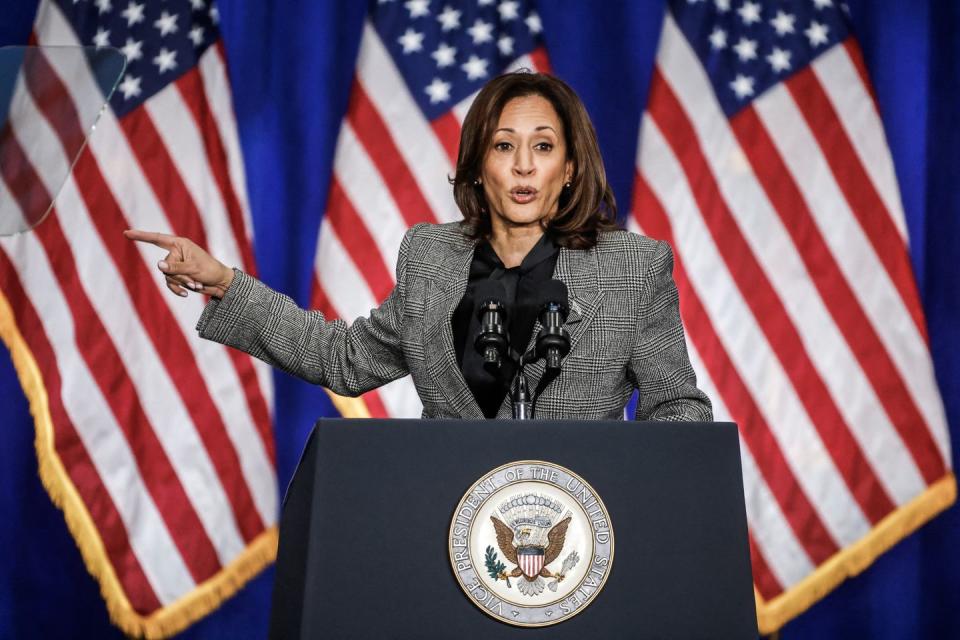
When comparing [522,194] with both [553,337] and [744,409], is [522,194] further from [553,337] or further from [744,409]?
[744,409]

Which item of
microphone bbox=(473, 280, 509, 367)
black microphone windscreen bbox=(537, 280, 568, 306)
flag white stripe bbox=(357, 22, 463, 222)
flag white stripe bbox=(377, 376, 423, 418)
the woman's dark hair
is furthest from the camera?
flag white stripe bbox=(357, 22, 463, 222)

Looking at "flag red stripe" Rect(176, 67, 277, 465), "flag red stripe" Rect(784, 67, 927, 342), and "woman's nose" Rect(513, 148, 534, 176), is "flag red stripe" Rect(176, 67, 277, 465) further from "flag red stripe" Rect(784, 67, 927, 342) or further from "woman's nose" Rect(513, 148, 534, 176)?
"flag red stripe" Rect(784, 67, 927, 342)

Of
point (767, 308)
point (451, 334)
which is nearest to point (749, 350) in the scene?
point (767, 308)

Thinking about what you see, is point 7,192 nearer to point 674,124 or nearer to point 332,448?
point 332,448

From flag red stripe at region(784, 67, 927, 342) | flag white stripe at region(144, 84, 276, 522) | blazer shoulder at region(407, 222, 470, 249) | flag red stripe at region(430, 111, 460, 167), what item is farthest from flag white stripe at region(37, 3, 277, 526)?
flag red stripe at region(784, 67, 927, 342)

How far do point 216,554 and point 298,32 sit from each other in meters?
1.63

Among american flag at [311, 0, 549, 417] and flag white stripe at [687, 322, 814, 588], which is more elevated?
american flag at [311, 0, 549, 417]

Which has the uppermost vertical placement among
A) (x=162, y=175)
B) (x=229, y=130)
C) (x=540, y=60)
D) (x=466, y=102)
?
(x=540, y=60)

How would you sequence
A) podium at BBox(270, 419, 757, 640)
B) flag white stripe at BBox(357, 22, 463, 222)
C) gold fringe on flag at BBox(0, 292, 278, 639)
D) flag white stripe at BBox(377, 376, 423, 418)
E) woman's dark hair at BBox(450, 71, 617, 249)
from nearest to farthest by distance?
podium at BBox(270, 419, 757, 640) → woman's dark hair at BBox(450, 71, 617, 249) → gold fringe on flag at BBox(0, 292, 278, 639) → flag white stripe at BBox(377, 376, 423, 418) → flag white stripe at BBox(357, 22, 463, 222)

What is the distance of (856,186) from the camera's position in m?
3.15

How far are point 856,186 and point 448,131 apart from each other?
4.16 feet

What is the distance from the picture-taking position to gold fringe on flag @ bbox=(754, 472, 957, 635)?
2.99 metres

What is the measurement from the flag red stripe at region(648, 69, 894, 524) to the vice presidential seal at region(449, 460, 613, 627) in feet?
7.08

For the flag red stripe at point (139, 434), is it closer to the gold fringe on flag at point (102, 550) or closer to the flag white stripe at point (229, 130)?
the gold fringe on flag at point (102, 550)
